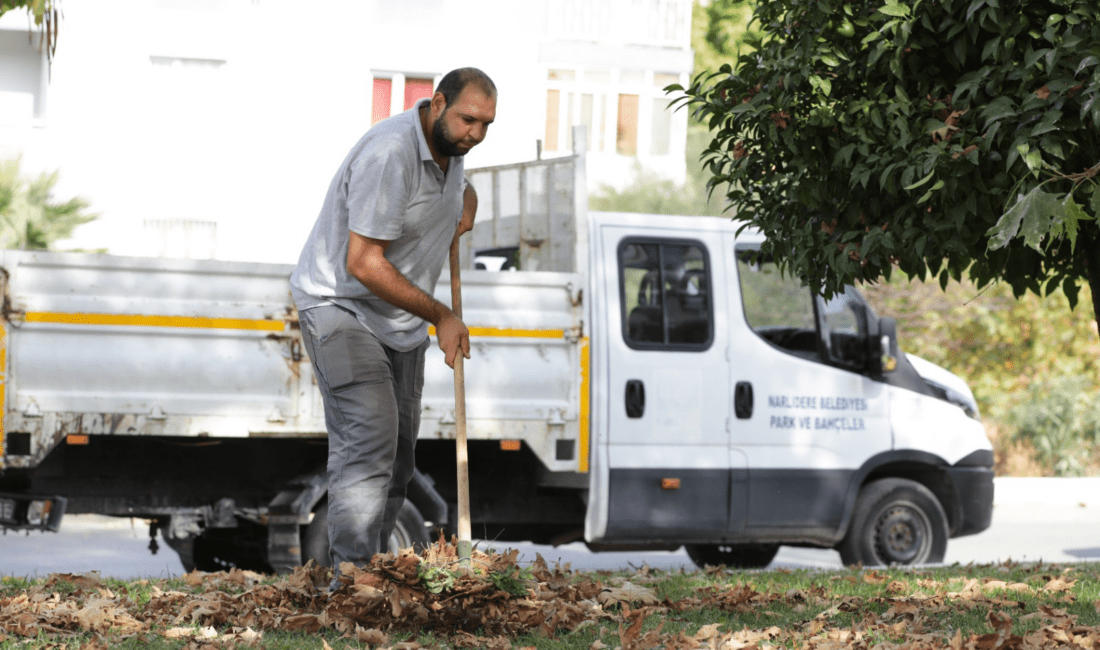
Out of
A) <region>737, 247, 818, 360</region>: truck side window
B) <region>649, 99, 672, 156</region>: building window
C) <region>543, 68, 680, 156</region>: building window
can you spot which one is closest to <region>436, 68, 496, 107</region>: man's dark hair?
<region>737, 247, 818, 360</region>: truck side window

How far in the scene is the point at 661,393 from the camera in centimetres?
716

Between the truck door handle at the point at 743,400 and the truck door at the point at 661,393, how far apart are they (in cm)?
7

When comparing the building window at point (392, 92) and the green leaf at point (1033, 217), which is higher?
the building window at point (392, 92)

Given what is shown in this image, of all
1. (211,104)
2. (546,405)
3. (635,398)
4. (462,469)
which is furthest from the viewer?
(211,104)

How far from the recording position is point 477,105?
13.7ft

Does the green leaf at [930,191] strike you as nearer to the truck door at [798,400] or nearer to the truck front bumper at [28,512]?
the truck door at [798,400]

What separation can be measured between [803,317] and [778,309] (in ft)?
0.58

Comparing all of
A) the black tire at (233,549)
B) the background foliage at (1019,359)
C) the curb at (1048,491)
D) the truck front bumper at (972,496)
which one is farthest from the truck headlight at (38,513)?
the background foliage at (1019,359)

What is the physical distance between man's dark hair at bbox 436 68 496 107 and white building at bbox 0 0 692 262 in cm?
1634

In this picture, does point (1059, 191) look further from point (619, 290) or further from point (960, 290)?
point (960, 290)

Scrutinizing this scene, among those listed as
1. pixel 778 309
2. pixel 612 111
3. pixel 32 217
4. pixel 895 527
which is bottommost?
pixel 895 527

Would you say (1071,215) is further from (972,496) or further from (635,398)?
(972,496)

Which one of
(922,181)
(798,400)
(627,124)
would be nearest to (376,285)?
(922,181)

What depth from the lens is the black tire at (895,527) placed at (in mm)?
7652
